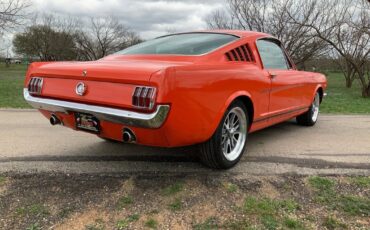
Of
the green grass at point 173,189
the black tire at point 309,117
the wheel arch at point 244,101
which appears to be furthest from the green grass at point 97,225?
the black tire at point 309,117

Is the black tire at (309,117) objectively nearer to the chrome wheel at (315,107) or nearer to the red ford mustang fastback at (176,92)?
the chrome wheel at (315,107)

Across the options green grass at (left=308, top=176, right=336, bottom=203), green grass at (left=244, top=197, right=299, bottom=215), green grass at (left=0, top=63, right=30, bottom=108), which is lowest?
green grass at (left=0, top=63, right=30, bottom=108)

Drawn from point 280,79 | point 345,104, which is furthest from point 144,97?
point 345,104

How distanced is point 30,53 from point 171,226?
198ft

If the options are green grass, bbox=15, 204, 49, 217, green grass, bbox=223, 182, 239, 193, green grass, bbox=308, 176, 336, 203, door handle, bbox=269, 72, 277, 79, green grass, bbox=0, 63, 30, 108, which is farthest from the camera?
green grass, bbox=0, 63, 30, 108

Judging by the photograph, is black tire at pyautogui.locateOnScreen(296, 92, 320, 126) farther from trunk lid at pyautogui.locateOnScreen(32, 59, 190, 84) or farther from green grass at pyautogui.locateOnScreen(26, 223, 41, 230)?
green grass at pyautogui.locateOnScreen(26, 223, 41, 230)

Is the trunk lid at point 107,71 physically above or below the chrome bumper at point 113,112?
above

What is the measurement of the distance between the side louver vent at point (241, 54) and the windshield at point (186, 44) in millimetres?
132

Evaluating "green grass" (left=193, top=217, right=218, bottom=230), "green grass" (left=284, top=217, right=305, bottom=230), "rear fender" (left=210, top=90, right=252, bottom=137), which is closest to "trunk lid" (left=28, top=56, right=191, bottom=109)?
"rear fender" (left=210, top=90, right=252, bottom=137)

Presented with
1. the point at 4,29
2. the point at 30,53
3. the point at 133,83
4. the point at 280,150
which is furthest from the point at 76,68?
the point at 30,53

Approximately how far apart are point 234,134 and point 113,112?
1507 millimetres

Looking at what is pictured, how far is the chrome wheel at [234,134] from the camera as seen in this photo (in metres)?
4.18

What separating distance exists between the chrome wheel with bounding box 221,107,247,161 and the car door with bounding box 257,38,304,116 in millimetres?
684

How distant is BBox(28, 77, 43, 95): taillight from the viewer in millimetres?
4078
